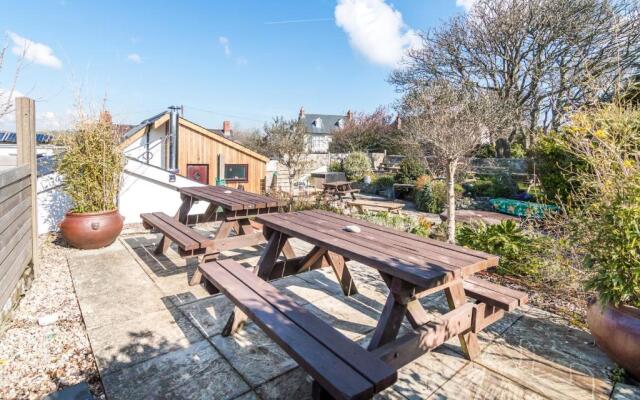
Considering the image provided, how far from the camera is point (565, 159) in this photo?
29.6 feet

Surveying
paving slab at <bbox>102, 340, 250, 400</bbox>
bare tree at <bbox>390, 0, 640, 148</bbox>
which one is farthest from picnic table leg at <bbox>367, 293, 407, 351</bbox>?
bare tree at <bbox>390, 0, 640, 148</bbox>

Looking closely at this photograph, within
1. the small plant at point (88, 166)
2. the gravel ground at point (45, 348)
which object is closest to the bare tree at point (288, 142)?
the small plant at point (88, 166)

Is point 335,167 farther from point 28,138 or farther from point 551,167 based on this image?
point 28,138

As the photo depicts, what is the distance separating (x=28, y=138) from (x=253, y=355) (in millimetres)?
3430

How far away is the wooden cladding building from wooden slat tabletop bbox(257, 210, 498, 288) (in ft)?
25.1

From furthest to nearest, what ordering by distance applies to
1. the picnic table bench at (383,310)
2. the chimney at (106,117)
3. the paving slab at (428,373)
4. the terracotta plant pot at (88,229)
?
the chimney at (106,117)
the terracotta plant pot at (88,229)
the paving slab at (428,373)
the picnic table bench at (383,310)

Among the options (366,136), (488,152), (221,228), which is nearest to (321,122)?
(366,136)

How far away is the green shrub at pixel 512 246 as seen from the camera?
4105 millimetres

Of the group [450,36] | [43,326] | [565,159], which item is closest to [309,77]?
[450,36]

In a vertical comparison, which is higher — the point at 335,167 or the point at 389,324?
the point at 335,167

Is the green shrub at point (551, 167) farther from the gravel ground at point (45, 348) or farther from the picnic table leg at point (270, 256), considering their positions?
the gravel ground at point (45, 348)

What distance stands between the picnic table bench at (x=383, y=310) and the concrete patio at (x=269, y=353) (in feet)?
0.84

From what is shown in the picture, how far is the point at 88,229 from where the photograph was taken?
4754 millimetres

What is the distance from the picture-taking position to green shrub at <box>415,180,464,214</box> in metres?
11.2
